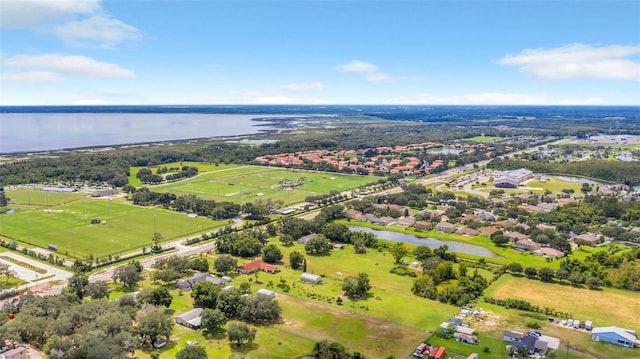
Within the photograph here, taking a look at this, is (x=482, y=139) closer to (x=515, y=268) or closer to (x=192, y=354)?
(x=515, y=268)

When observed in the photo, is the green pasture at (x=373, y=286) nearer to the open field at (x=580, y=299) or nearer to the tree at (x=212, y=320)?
the open field at (x=580, y=299)

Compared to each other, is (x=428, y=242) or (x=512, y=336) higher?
(x=512, y=336)

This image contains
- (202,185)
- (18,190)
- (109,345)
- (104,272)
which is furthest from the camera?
(202,185)

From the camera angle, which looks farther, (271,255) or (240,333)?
(271,255)

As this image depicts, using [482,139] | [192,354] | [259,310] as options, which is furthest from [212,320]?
[482,139]

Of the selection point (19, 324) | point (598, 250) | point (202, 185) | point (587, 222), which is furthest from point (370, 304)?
point (202, 185)

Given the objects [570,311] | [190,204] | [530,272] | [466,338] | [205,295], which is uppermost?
[190,204]

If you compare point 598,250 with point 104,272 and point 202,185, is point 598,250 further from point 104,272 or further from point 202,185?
point 202,185
